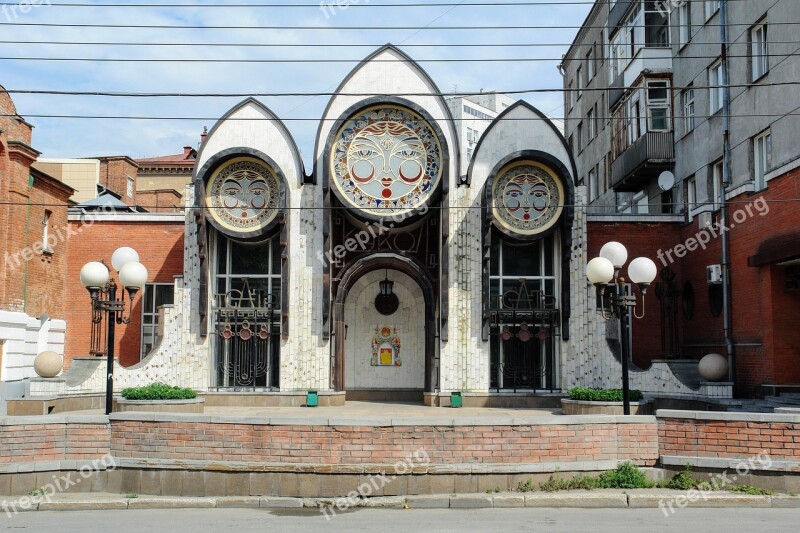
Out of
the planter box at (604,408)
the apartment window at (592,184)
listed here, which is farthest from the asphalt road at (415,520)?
the apartment window at (592,184)

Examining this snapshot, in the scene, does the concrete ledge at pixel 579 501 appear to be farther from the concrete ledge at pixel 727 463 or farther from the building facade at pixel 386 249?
the building facade at pixel 386 249

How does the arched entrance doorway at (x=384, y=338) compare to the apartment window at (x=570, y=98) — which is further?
the apartment window at (x=570, y=98)

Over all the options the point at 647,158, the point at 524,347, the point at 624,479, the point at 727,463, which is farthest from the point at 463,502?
the point at 647,158

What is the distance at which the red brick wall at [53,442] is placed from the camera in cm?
1260

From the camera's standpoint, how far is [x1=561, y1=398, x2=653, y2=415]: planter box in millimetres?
17766

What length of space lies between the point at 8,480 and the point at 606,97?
30225 millimetres

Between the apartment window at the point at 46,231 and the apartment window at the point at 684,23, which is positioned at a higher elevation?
the apartment window at the point at 684,23

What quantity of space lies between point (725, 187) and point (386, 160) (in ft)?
31.1

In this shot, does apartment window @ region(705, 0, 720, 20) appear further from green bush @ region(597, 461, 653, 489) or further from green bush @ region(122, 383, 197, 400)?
green bush @ region(122, 383, 197, 400)

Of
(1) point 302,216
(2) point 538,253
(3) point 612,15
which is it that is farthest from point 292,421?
(3) point 612,15

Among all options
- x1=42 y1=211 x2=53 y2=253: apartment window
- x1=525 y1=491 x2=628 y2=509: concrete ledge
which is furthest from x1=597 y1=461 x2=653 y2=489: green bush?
x1=42 y1=211 x2=53 y2=253: apartment window

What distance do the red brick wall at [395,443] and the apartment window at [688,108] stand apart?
53.7ft

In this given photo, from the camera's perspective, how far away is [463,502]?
11.9 meters

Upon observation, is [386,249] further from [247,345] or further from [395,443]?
[395,443]
